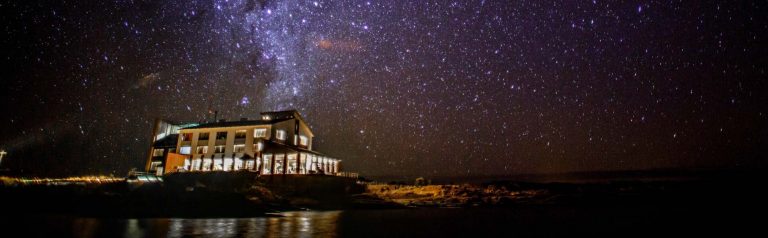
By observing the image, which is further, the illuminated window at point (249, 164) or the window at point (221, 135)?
the window at point (221, 135)

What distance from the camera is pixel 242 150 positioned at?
44344 millimetres

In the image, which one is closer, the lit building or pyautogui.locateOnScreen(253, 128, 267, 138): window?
the lit building

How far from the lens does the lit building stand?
40.0 m

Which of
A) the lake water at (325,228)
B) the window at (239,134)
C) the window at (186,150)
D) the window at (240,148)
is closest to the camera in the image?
the lake water at (325,228)

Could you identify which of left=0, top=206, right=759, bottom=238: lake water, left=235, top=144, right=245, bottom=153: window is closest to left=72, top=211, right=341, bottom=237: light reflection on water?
left=0, top=206, right=759, bottom=238: lake water

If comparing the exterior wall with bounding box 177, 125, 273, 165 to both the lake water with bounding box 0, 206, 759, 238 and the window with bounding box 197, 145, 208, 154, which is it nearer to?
the window with bounding box 197, 145, 208, 154

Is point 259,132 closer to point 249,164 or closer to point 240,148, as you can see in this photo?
point 240,148

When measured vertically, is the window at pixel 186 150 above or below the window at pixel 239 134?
below

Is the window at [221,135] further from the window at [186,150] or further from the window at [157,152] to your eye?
the window at [157,152]

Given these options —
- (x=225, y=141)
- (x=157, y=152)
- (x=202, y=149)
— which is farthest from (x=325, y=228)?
(x=157, y=152)

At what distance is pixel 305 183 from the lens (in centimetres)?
3675

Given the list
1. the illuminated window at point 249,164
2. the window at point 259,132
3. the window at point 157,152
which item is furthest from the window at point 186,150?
the illuminated window at point 249,164

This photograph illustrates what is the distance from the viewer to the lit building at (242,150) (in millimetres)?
39969

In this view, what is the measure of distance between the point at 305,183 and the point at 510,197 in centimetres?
2189
